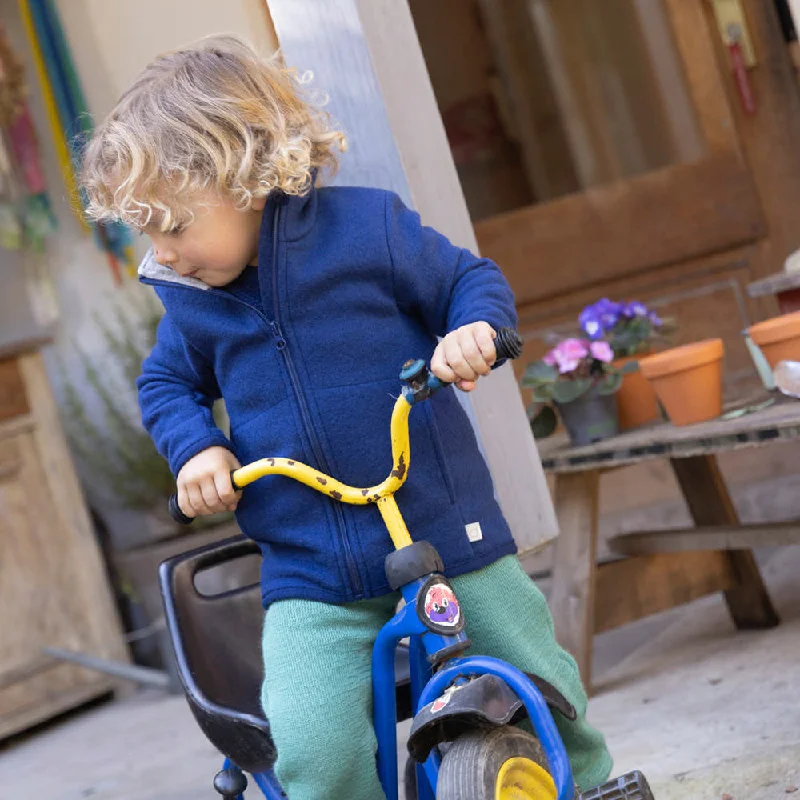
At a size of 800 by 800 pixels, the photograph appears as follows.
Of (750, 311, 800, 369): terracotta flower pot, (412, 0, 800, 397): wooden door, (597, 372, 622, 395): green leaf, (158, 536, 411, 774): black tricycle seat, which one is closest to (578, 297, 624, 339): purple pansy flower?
(597, 372, 622, 395): green leaf

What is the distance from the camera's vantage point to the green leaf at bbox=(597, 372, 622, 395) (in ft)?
8.58

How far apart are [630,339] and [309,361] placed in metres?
1.40

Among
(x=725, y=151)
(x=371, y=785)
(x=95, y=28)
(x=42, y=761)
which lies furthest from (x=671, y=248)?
(x=371, y=785)

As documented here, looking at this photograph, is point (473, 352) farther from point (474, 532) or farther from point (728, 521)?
point (728, 521)

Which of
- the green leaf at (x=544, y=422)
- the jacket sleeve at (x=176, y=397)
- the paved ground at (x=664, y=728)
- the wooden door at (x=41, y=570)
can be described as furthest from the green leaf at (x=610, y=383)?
the wooden door at (x=41, y=570)

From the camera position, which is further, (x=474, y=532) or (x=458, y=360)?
(x=474, y=532)

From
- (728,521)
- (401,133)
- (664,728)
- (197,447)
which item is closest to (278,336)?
(197,447)

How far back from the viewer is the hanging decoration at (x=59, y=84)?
175 inches

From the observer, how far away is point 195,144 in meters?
1.50

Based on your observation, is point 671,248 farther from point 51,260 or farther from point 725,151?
point 51,260

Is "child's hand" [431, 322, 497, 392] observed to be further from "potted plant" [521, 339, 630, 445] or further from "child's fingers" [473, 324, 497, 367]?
"potted plant" [521, 339, 630, 445]

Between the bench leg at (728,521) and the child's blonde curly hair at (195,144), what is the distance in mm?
1580

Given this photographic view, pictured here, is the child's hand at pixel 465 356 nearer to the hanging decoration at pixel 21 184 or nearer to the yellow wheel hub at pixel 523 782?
the yellow wheel hub at pixel 523 782

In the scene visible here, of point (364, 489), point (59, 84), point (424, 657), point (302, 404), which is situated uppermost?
point (59, 84)
